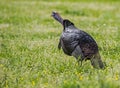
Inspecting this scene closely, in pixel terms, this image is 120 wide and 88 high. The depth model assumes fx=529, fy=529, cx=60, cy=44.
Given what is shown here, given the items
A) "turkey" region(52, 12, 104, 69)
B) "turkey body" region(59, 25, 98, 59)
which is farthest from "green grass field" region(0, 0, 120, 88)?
"turkey body" region(59, 25, 98, 59)

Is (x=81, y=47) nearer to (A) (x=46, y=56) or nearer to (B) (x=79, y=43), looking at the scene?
(B) (x=79, y=43)

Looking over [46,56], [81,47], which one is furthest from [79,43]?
[46,56]

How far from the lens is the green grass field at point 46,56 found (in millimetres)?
9852

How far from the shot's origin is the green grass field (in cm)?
985

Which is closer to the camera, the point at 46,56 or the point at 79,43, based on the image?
→ the point at 79,43

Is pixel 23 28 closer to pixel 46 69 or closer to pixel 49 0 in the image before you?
pixel 46 69

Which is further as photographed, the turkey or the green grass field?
the turkey

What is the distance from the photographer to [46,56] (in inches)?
504

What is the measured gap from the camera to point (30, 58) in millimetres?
12531

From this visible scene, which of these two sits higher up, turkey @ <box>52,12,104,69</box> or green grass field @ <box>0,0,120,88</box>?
turkey @ <box>52,12,104,69</box>

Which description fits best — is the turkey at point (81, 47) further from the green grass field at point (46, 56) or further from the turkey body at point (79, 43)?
the green grass field at point (46, 56)

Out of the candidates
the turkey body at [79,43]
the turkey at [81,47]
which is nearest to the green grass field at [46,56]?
the turkey at [81,47]

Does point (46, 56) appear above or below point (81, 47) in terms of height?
below

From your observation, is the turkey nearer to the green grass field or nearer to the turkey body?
the turkey body
